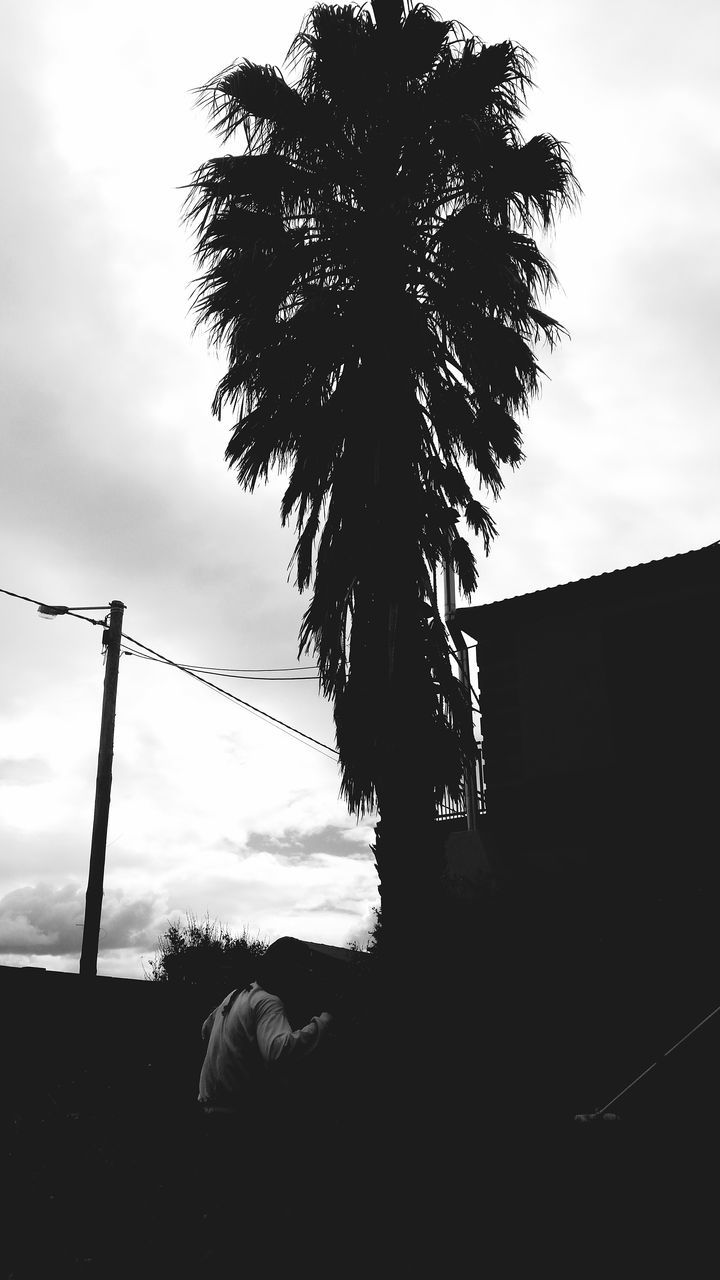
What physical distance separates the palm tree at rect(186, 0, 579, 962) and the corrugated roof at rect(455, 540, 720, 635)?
12.7 ft

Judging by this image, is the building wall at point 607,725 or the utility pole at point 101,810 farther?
the utility pole at point 101,810

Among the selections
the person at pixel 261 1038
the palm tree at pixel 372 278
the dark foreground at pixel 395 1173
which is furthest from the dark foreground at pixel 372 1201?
the palm tree at pixel 372 278

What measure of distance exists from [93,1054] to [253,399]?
7.65m

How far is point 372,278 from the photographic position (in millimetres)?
9883

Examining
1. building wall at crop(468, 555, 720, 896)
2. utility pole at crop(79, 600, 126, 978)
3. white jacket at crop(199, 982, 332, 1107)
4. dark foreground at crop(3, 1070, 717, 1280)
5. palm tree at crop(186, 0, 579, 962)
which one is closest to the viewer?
dark foreground at crop(3, 1070, 717, 1280)

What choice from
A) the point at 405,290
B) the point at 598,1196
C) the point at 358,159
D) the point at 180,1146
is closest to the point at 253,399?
the point at 405,290

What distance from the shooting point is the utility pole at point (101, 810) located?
12891mm

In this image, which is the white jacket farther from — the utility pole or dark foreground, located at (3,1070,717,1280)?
the utility pole

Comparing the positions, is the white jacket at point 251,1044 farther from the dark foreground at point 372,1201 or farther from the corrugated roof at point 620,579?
the corrugated roof at point 620,579

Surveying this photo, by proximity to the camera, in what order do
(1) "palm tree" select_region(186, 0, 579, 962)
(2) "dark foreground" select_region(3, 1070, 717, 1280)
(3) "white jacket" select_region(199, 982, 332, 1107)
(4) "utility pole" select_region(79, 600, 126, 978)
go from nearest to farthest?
(2) "dark foreground" select_region(3, 1070, 717, 1280) → (3) "white jacket" select_region(199, 982, 332, 1107) → (1) "palm tree" select_region(186, 0, 579, 962) → (4) "utility pole" select_region(79, 600, 126, 978)

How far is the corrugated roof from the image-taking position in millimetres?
13172

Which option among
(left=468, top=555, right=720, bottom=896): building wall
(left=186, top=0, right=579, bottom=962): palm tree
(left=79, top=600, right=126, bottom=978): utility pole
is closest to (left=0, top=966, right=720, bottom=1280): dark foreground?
(left=186, top=0, right=579, bottom=962): palm tree

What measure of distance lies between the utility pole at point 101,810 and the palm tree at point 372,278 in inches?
213

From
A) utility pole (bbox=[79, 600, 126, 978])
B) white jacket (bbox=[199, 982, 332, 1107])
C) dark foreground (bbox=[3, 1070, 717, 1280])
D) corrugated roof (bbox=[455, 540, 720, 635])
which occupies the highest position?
corrugated roof (bbox=[455, 540, 720, 635])
